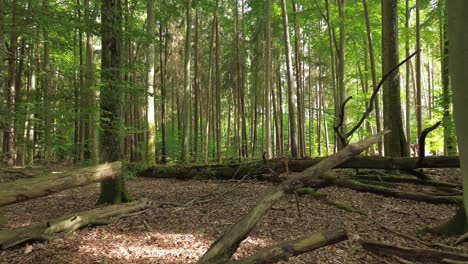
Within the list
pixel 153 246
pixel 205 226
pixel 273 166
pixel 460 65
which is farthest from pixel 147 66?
pixel 460 65

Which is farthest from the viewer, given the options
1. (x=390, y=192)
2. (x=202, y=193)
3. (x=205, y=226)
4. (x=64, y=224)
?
(x=202, y=193)

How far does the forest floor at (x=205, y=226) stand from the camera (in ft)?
14.0

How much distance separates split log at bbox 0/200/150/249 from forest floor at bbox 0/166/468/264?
11cm

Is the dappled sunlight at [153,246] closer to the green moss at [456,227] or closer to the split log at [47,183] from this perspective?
the split log at [47,183]

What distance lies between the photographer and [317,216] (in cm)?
605

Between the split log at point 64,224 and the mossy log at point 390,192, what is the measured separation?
4457mm

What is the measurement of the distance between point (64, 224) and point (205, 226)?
7.44ft

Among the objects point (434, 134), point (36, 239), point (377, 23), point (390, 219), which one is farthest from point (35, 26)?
point (434, 134)

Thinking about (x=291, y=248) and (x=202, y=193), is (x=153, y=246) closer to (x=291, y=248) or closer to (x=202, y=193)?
(x=291, y=248)

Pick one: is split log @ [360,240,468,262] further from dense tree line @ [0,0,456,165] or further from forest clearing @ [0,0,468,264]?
dense tree line @ [0,0,456,165]

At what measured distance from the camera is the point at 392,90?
806 cm

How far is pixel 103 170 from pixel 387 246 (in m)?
4.61

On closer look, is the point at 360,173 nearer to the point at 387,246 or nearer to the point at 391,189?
the point at 391,189

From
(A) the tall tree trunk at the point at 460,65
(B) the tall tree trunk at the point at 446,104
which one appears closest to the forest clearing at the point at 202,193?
(A) the tall tree trunk at the point at 460,65
